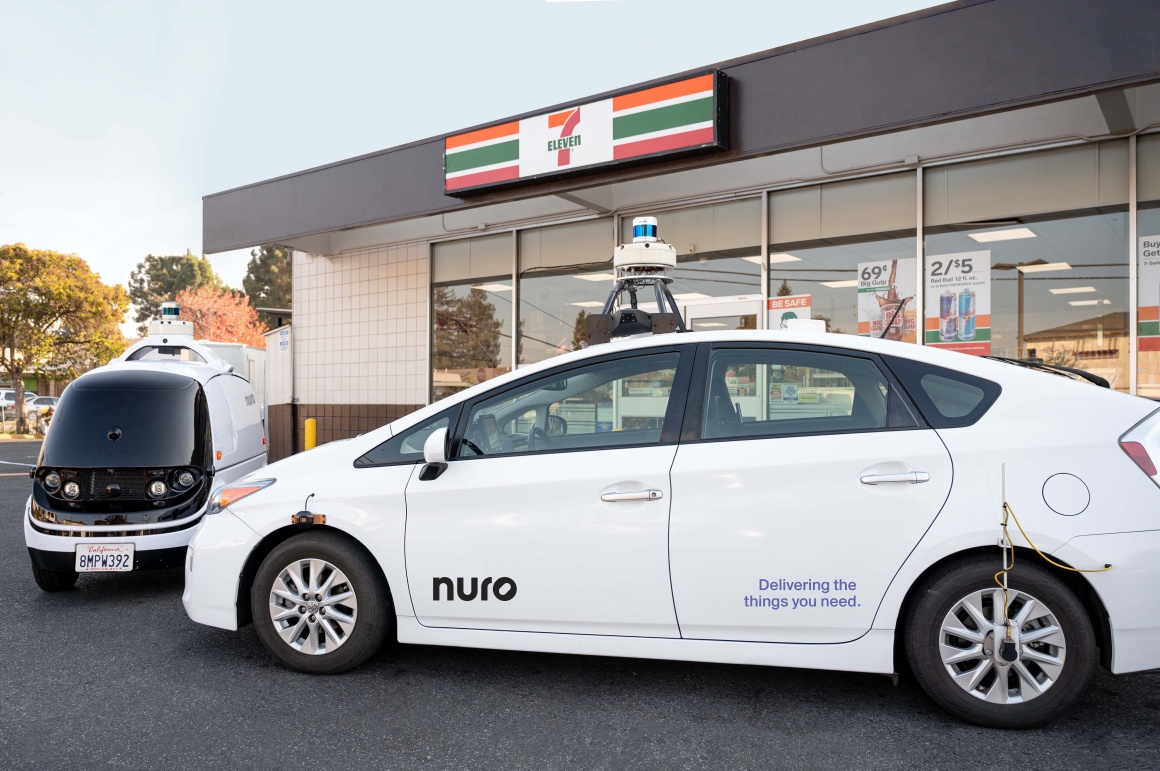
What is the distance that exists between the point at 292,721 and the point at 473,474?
126 centimetres

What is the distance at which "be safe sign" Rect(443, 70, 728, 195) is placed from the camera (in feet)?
25.7

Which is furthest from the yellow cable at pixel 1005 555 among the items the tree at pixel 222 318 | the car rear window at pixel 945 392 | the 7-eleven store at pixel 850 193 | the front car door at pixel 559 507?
the tree at pixel 222 318

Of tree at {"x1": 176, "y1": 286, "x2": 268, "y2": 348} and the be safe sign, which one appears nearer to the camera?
the be safe sign

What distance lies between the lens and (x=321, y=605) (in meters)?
3.92

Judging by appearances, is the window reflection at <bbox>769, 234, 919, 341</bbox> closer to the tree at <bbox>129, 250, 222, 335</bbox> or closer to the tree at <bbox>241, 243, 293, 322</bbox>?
the tree at <bbox>241, 243, 293, 322</bbox>

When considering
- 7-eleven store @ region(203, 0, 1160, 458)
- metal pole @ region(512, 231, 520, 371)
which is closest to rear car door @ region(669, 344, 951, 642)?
7-eleven store @ region(203, 0, 1160, 458)

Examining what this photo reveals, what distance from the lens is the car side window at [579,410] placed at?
12.4 ft

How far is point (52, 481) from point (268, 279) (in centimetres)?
5429

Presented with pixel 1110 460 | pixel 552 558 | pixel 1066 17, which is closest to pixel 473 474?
pixel 552 558

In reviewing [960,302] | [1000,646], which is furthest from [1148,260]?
[1000,646]

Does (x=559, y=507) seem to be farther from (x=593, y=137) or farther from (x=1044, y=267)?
(x=1044, y=267)

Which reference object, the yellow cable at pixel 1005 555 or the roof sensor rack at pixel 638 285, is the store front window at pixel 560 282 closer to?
the roof sensor rack at pixel 638 285

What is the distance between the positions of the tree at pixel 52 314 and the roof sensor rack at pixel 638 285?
28001 mm

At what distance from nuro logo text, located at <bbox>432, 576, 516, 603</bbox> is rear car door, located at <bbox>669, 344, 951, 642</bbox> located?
0.75m
